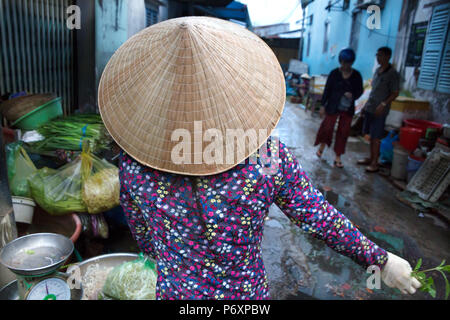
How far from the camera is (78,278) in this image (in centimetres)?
217

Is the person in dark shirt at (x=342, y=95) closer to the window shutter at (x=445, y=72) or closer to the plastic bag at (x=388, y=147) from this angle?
the plastic bag at (x=388, y=147)

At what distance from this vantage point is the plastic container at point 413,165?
522 cm

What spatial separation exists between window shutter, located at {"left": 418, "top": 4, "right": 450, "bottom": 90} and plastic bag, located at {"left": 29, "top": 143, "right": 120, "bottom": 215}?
6.48 metres

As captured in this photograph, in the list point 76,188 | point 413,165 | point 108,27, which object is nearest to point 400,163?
point 413,165

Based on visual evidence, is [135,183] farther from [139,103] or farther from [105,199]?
[105,199]

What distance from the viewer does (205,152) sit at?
3.11 ft

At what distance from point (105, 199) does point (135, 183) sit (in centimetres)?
191

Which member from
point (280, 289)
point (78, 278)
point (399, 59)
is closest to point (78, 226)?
point (78, 278)

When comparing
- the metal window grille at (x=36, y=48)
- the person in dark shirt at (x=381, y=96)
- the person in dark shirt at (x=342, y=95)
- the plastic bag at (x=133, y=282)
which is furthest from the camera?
the person in dark shirt at (x=342, y=95)

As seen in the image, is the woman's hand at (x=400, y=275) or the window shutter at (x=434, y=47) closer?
the woman's hand at (x=400, y=275)

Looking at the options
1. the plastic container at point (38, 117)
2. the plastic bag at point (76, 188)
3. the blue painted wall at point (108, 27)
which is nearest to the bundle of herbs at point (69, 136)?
the plastic container at point (38, 117)

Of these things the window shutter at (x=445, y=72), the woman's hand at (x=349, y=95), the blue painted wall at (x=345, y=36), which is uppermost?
the blue painted wall at (x=345, y=36)

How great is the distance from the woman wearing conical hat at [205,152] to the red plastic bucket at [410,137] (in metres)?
5.22
